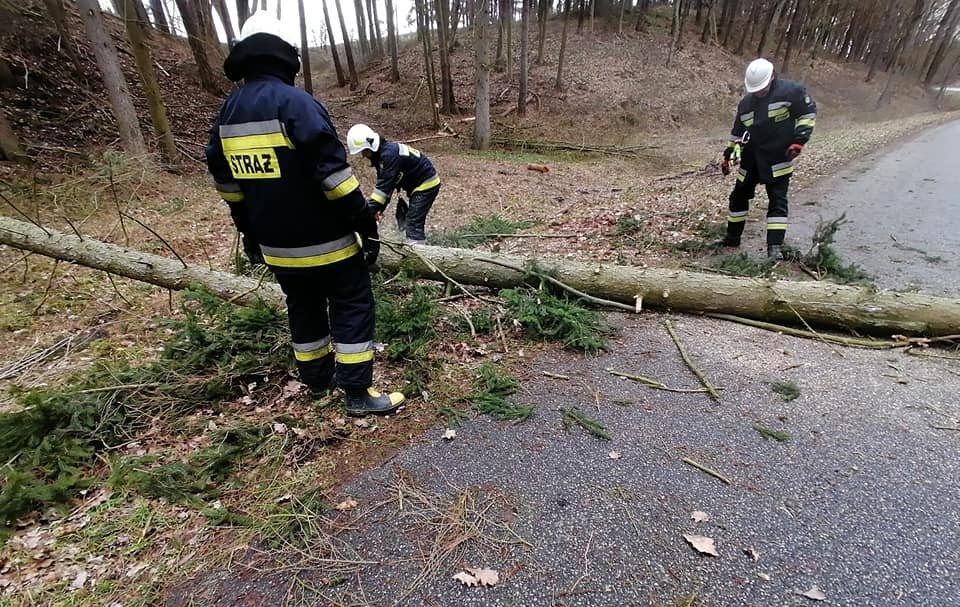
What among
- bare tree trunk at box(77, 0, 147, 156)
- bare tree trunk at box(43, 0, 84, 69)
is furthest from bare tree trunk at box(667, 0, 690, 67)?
bare tree trunk at box(43, 0, 84, 69)

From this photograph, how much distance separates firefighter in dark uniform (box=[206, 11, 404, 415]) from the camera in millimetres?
2219

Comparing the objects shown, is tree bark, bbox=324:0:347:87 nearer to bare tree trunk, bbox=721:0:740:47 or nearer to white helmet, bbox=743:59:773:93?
white helmet, bbox=743:59:773:93

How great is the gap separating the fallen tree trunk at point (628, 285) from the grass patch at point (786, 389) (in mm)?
939

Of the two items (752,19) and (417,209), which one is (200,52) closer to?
(417,209)

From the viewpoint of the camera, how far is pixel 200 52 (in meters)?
13.5

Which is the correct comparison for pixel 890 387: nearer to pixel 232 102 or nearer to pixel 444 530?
pixel 444 530

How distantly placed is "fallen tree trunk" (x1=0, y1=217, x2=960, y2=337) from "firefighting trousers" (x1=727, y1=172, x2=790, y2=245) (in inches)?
58.1

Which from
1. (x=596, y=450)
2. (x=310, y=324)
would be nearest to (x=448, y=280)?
(x=310, y=324)

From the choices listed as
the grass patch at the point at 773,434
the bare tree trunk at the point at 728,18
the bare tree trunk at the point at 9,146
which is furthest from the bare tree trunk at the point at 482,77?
the bare tree trunk at the point at 728,18

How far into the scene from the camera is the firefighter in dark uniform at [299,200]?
7.28ft

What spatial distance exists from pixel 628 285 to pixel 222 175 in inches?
130

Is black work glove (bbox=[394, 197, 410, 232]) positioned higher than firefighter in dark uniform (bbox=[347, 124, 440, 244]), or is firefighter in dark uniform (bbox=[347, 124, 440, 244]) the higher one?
firefighter in dark uniform (bbox=[347, 124, 440, 244])

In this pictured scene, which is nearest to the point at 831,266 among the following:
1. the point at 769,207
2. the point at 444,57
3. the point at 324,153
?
the point at 769,207

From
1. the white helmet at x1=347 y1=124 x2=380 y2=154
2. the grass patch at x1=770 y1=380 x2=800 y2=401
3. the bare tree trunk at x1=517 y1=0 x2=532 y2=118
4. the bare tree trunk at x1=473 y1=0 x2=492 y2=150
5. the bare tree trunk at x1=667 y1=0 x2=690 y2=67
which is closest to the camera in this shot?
the grass patch at x1=770 y1=380 x2=800 y2=401
